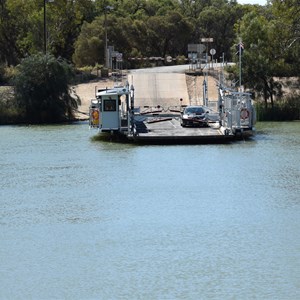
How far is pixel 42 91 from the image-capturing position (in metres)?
58.4

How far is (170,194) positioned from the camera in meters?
30.8

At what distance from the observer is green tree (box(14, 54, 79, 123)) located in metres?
58.2

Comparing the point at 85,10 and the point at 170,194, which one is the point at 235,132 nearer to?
the point at 170,194

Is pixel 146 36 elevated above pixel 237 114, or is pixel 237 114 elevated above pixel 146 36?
pixel 146 36

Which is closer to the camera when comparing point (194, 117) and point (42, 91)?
point (194, 117)

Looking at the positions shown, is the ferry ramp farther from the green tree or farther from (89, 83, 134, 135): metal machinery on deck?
(89, 83, 134, 135): metal machinery on deck

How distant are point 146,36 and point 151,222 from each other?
64585 mm

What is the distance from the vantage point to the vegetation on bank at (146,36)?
61.2 m

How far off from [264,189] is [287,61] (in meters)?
34.5

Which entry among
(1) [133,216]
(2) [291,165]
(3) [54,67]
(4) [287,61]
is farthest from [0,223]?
(4) [287,61]

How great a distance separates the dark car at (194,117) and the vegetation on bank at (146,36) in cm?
820

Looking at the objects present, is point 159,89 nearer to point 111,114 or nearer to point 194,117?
point 194,117

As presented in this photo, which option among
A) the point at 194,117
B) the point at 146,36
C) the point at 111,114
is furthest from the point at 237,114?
the point at 146,36

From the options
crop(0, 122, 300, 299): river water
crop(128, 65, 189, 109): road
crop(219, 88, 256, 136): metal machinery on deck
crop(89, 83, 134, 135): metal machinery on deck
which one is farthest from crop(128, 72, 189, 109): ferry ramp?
crop(0, 122, 300, 299): river water
